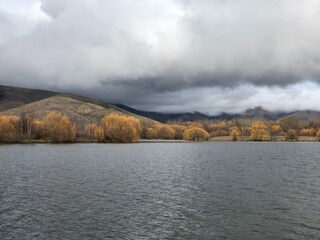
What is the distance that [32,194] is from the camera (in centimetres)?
5238

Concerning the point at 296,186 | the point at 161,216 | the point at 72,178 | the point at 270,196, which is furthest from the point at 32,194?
the point at 296,186

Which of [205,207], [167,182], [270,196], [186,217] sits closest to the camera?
[186,217]

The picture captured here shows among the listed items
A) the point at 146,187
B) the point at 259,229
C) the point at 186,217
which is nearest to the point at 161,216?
the point at 186,217

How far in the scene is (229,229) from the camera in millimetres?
34688

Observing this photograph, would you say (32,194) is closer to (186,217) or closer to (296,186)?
(186,217)

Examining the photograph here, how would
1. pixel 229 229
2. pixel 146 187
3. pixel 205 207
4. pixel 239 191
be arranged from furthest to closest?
pixel 146 187, pixel 239 191, pixel 205 207, pixel 229 229

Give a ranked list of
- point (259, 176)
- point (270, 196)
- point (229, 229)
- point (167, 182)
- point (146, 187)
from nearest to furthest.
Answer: point (229, 229) → point (270, 196) → point (146, 187) → point (167, 182) → point (259, 176)

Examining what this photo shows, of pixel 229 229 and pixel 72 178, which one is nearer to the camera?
pixel 229 229

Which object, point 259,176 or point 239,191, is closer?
point 239,191

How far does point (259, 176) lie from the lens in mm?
74375

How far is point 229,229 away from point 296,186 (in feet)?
103

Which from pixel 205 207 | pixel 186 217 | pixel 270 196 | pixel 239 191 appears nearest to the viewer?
pixel 186 217

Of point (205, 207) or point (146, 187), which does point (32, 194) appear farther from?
point (205, 207)

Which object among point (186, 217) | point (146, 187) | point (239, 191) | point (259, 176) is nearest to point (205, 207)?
point (186, 217)
